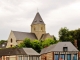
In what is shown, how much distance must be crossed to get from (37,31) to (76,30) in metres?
30.1

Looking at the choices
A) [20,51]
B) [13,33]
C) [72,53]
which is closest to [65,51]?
[72,53]

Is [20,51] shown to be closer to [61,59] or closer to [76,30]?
[61,59]

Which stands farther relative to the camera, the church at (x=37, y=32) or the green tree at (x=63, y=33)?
the church at (x=37, y=32)

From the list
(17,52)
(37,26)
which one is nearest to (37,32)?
(37,26)

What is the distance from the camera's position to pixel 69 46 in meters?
52.6

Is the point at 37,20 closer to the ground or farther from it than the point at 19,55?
farther from it

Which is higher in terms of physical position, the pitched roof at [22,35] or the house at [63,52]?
the pitched roof at [22,35]

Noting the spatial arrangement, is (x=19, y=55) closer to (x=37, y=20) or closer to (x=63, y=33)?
(x=63, y=33)

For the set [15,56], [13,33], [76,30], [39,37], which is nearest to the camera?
[15,56]

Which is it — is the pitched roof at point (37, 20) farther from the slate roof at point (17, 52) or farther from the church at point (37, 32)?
the slate roof at point (17, 52)

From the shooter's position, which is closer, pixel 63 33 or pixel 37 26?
pixel 63 33

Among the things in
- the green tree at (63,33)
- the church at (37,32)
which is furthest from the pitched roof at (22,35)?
the green tree at (63,33)

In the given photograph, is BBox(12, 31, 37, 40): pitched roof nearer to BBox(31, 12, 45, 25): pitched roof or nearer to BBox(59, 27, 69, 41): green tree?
BBox(31, 12, 45, 25): pitched roof

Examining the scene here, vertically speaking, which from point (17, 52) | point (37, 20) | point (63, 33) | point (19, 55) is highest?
point (37, 20)
